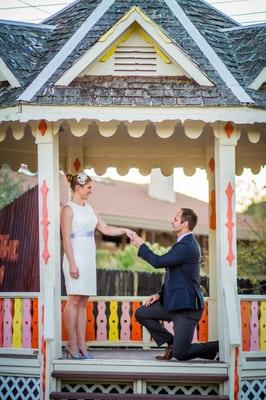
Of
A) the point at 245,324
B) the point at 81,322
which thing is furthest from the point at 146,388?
the point at 245,324

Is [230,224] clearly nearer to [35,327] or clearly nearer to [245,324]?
[245,324]

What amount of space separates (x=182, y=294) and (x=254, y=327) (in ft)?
3.10

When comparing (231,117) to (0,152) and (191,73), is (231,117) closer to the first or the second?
(191,73)

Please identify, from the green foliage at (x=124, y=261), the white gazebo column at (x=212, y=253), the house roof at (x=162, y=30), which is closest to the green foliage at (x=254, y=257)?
the green foliage at (x=124, y=261)

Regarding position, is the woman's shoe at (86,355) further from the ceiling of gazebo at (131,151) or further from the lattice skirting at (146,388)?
the ceiling of gazebo at (131,151)

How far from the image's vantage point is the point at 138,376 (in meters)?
14.1

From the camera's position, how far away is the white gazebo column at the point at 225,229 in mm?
14305

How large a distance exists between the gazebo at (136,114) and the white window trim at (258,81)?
1 centimetres

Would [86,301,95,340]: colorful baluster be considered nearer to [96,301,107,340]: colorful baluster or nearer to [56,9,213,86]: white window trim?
[96,301,107,340]: colorful baluster

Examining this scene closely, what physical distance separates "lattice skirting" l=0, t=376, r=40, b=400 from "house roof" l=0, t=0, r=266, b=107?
3127mm

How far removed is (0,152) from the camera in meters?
17.5

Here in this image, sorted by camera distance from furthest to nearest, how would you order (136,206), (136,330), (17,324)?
(136,206) → (136,330) → (17,324)

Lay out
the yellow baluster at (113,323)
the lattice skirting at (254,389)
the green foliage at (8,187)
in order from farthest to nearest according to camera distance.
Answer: the green foliage at (8,187) < the yellow baluster at (113,323) < the lattice skirting at (254,389)

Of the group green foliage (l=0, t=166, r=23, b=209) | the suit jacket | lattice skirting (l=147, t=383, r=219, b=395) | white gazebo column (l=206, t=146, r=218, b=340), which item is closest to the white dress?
the suit jacket
